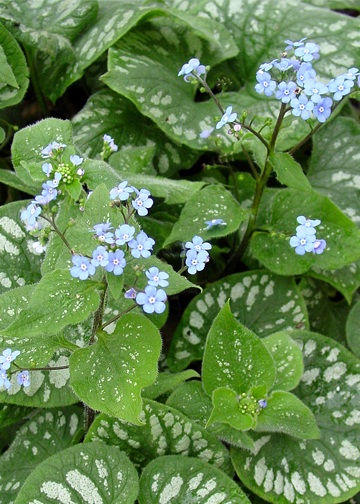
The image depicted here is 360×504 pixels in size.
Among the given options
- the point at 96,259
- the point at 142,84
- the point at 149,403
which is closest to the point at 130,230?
the point at 96,259

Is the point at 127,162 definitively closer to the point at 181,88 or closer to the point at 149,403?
the point at 181,88

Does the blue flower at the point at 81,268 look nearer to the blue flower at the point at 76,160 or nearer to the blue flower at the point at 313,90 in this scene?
the blue flower at the point at 76,160

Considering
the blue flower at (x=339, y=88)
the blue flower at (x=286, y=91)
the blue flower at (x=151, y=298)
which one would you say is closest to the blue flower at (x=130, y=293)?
the blue flower at (x=151, y=298)

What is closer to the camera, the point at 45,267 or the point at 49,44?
the point at 45,267

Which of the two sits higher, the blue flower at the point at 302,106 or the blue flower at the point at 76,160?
the blue flower at the point at 302,106

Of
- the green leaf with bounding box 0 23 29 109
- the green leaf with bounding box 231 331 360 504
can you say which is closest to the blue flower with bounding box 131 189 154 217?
the green leaf with bounding box 231 331 360 504
